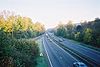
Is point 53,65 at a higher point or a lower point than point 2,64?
lower

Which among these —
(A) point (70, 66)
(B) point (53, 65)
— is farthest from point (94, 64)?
(B) point (53, 65)

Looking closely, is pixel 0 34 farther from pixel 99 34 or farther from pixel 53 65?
pixel 99 34

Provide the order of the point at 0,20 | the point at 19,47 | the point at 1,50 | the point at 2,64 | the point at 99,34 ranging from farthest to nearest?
1. the point at 0,20
2. the point at 99,34
3. the point at 19,47
4. the point at 1,50
5. the point at 2,64

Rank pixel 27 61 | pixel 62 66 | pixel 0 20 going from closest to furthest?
pixel 27 61 < pixel 62 66 < pixel 0 20

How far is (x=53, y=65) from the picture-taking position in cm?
3994

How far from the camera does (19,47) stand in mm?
32031

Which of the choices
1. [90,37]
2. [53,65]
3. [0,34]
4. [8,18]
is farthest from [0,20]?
[0,34]

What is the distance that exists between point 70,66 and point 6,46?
17853 mm

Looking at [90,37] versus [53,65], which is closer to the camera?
[53,65]

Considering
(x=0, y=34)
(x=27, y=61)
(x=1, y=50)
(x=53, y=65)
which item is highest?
(x=0, y=34)

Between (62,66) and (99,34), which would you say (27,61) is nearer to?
(62,66)

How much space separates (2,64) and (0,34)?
3.72m

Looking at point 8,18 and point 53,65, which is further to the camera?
point 8,18

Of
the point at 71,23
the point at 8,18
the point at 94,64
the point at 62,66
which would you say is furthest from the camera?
the point at 71,23
